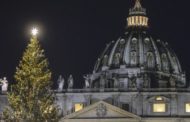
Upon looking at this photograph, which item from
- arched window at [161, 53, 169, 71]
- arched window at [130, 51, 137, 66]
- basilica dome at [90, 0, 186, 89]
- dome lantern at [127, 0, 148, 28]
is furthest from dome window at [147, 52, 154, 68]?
dome lantern at [127, 0, 148, 28]

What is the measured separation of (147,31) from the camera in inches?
5989

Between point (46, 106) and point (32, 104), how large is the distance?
115cm

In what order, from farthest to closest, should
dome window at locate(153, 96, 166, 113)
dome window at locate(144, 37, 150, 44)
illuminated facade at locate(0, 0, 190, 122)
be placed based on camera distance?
1. dome window at locate(144, 37, 150, 44)
2. dome window at locate(153, 96, 166, 113)
3. illuminated facade at locate(0, 0, 190, 122)

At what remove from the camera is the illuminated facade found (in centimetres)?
11194

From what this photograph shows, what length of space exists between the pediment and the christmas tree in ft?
179

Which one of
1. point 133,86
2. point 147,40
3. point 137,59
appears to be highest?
point 147,40

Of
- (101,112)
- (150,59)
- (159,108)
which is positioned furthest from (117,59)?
(101,112)

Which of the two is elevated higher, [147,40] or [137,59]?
[147,40]

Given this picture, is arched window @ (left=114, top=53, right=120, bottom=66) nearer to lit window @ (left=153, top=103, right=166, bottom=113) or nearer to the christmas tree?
lit window @ (left=153, top=103, right=166, bottom=113)

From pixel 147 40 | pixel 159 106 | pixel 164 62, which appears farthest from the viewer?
pixel 147 40

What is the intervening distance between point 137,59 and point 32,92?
91.3m

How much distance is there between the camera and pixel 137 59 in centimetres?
14675

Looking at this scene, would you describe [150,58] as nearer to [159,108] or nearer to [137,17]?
[137,17]

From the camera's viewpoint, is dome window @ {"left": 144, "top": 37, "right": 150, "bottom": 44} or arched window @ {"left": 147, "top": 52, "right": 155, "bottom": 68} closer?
arched window @ {"left": 147, "top": 52, "right": 155, "bottom": 68}
